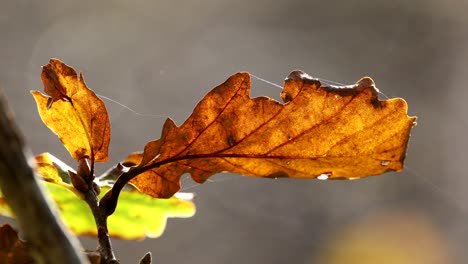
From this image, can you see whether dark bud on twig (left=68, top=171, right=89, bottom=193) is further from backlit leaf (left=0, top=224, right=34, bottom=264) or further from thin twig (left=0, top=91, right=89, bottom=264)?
thin twig (left=0, top=91, right=89, bottom=264)

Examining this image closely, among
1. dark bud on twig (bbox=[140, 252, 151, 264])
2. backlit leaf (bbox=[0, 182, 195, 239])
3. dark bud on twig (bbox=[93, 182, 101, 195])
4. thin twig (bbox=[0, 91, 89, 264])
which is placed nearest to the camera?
thin twig (bbox=[0, 91, 89, 264])

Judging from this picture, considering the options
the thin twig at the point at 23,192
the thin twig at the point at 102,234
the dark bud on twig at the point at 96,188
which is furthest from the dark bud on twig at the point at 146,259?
the thin twig at the point at 23,192

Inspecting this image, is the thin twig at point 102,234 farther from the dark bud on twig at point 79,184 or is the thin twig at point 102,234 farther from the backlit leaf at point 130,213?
the backlit leaf at point 130,213

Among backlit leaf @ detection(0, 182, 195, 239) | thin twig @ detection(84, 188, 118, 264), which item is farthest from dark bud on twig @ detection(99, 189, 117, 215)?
backlit leaf @ detection(0, 182, 195, 239)

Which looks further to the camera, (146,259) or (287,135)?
(287,135)

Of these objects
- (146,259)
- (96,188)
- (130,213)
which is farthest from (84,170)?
(130,213)

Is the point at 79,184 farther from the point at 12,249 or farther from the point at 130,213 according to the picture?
the point at 130,213

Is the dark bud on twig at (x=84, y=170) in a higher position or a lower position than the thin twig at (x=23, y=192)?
higher
